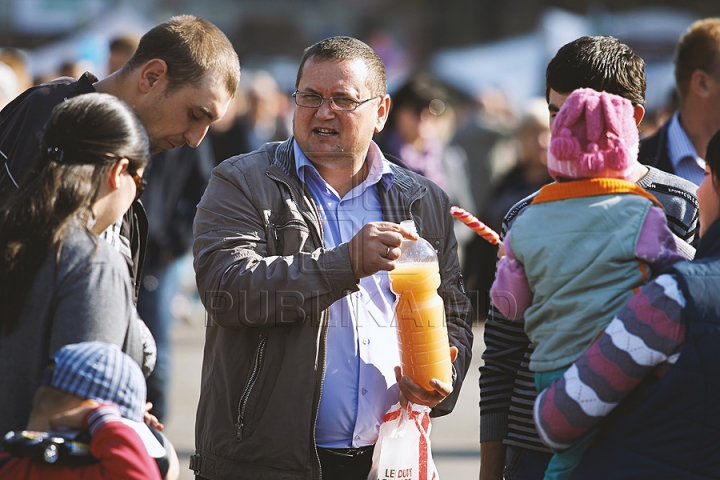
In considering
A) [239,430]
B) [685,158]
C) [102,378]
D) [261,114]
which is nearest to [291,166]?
[239,430]

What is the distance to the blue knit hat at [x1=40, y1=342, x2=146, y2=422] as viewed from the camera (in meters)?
2.51

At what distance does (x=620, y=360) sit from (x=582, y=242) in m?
0.33

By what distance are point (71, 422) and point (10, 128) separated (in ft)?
4.33

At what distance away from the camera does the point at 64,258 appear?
2.59m

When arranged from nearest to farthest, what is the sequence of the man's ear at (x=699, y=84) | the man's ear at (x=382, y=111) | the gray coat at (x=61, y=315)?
the gray coat at (x=61, y=315) < the man's ear at (x=382, y=111) < the man's ear at (x=699, y=84)

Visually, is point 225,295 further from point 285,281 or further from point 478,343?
point 478,343

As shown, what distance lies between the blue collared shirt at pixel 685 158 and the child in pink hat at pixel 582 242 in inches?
70.6

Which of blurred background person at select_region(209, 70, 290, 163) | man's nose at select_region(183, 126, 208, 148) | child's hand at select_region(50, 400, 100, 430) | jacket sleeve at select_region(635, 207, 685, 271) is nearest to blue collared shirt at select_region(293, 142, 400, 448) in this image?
man's nose at select_region(183, 126, 208, 148)

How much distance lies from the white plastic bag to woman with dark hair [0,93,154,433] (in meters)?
1.09

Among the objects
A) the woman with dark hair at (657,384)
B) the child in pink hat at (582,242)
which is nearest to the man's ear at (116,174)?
the child in pink hat at (582,242)

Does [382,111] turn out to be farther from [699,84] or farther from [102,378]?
[102,378]

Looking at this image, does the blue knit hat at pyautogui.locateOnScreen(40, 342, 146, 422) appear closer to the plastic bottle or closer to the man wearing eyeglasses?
the man wearing eyeglasses

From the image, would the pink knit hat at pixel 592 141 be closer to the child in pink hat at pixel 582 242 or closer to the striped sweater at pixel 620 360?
the child in pink hat at pixel 582 242

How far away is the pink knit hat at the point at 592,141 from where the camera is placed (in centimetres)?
270
